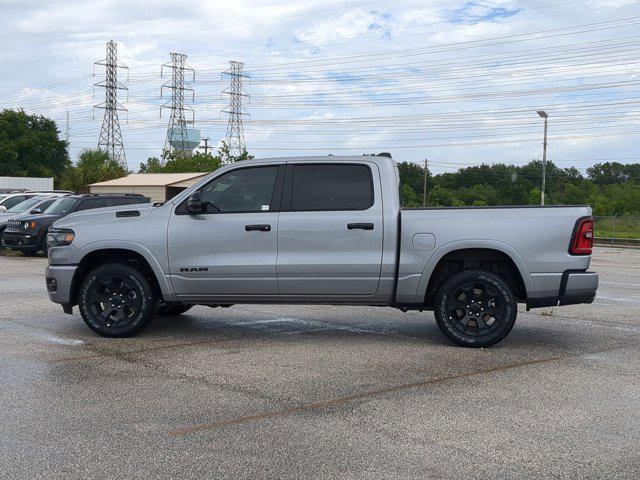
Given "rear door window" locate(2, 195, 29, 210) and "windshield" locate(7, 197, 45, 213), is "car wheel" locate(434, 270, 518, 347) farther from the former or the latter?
"rear door window" locate(2, 195, 29, 210)

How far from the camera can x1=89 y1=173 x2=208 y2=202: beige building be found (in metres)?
47.0

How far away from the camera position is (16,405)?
5609 mm

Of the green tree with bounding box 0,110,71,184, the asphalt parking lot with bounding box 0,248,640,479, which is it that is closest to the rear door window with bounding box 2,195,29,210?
the asphalt parking lot with bounding box 0,248,640,479

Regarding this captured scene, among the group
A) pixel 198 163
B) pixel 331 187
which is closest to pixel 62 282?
pixel 331 187

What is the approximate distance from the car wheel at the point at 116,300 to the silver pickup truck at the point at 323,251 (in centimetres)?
1

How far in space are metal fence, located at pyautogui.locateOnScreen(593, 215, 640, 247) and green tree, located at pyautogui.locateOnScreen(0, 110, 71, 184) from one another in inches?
2391

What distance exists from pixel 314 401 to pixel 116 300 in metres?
3.36

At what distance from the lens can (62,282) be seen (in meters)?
8.26

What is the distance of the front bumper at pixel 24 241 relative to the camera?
64.3 ft

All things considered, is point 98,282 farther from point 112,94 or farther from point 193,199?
point 112,94

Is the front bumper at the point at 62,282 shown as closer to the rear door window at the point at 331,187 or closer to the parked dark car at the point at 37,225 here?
the rear door window at the point at 331,187

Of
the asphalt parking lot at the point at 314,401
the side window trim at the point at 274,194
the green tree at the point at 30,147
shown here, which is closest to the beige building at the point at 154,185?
the green tree at the point at 30,147

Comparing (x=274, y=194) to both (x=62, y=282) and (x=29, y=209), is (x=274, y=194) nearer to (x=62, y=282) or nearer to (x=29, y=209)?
(x=62, y=282)

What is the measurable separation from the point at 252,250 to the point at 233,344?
3.35 ft
